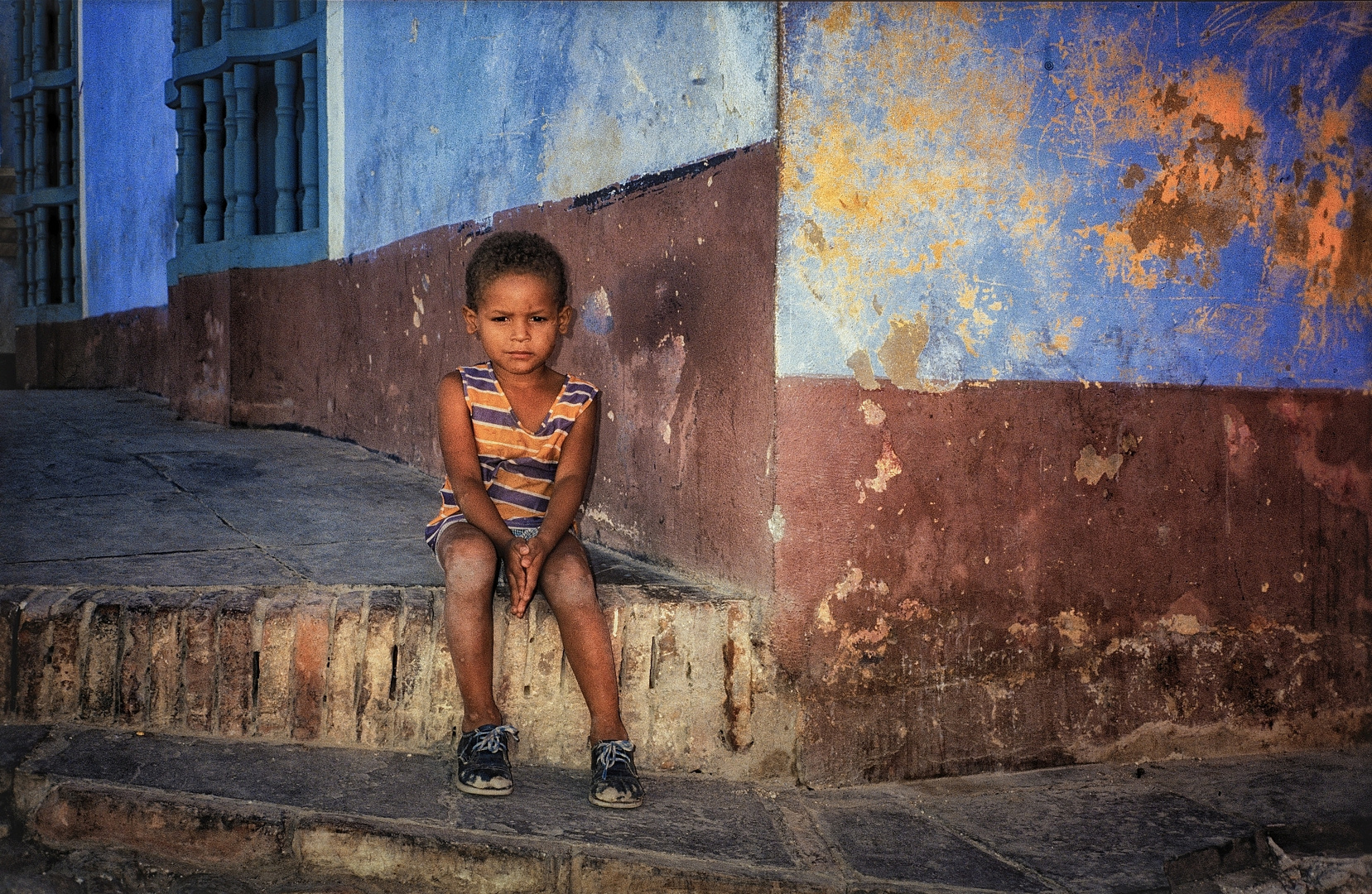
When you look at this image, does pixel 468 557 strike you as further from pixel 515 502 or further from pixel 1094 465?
pixel 1094 465

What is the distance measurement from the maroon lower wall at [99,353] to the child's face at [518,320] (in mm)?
4275

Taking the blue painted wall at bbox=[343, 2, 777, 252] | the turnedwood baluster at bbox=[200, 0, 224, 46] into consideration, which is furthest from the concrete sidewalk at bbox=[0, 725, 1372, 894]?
the turnedwood baluster at bbox=[200, 0, 224, 46]

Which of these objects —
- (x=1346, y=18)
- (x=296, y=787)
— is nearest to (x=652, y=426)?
(x=296, y=787)

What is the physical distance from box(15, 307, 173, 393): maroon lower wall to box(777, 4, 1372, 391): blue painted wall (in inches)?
196

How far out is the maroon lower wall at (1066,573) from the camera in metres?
2.49

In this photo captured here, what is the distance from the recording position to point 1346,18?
9.43ft

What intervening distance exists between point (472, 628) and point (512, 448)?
52cm

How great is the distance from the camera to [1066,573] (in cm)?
269

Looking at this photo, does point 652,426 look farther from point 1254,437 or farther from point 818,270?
point 1254,437

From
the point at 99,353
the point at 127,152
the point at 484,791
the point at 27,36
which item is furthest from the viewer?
the point at 27,36

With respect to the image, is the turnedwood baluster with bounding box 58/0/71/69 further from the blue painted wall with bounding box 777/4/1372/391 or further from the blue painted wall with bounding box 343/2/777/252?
the blue painted wall with bounding box 777/4/1372/391

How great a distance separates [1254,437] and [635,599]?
1656 mm

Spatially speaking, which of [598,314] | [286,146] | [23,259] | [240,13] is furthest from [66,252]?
[598,314]

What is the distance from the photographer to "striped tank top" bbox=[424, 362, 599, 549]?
271cm
